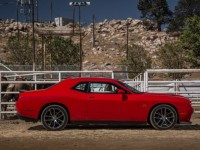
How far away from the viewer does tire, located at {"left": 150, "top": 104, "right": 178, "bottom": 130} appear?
1304 centimetres

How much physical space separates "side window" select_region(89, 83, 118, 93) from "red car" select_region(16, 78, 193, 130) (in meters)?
0.08

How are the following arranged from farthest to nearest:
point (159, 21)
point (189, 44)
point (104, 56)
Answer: point (159, 21)
point (104, 56)
point (189, 44)

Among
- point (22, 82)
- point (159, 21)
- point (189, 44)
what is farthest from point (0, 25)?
point (22, 82)

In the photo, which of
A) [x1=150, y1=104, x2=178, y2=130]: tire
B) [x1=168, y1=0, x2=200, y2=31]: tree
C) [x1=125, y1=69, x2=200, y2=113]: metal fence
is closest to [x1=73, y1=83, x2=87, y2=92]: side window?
[x1=150, y1=104, x2=178, y2=130]: tire

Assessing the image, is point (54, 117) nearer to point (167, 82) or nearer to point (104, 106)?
point (104, 106)

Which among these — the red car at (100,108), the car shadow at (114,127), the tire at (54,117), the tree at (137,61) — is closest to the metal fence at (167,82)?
the car shadow at (114,127)

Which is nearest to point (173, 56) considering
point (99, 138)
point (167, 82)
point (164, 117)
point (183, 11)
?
point (167, 82)

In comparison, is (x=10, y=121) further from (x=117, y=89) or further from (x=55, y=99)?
(x=117, y=89)

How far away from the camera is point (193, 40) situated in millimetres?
44562

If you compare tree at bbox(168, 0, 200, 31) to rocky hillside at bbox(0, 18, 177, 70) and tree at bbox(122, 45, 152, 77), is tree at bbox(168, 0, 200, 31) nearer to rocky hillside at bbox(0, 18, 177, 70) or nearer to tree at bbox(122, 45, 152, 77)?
rocky hillside at bbox(0, 18, 177, 70)

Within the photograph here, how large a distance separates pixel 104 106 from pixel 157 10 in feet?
331

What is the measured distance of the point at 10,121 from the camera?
1570 cm

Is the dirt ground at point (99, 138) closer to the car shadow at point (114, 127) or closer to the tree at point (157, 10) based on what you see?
the car shadow at point (114, 127)

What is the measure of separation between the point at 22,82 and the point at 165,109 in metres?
5.30
